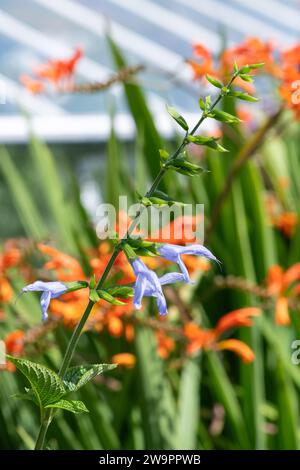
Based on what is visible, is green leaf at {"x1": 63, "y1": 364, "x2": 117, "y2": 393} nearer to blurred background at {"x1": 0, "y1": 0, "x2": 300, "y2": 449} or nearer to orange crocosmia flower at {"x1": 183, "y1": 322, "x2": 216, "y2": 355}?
blurred background at {"x1": 0, "y1": 0, "x2": 300, "y2": 449}

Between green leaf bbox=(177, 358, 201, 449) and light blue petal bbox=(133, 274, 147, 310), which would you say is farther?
green leaf bbox=(177, 358, 201, 449)

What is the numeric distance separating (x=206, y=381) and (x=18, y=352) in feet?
1.44

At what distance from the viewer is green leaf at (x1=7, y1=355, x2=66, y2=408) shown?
0.46 meters

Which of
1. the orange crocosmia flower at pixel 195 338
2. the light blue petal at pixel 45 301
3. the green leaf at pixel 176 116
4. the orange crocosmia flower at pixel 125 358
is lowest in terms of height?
the orange crocosmia flower at pixel 125 358

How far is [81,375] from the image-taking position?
481mm

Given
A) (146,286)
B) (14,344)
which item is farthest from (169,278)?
(14,344)

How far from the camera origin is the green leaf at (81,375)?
1.52 ft

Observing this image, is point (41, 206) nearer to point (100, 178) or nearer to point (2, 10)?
point (100, 178)

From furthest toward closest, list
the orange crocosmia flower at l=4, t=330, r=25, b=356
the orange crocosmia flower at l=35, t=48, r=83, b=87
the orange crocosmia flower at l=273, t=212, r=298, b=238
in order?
the orange crocosmia flower at l=273, t=212, r=298, b=238 → the orange crocosmia flower at l=35, t=48, r=83, b=87 → the orange crocosmia flower at l=4, t=330, r=25, b=356

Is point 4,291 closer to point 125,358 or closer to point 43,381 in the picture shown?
point 125,358

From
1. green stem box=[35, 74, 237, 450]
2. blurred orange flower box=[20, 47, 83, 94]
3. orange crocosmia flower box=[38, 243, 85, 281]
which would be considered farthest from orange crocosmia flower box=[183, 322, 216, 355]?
green stem box=[35, 74, 237, 450]

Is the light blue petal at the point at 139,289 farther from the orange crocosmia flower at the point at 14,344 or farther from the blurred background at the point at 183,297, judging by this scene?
the orange crocosmia flower at the point at 14,344

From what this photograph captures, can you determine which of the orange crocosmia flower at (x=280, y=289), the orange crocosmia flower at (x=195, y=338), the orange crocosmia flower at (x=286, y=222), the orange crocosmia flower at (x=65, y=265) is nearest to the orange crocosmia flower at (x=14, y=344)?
the orange crocosmia flower at (x=65, y=265)

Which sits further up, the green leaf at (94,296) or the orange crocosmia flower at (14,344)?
the green leaf at (94,296)
